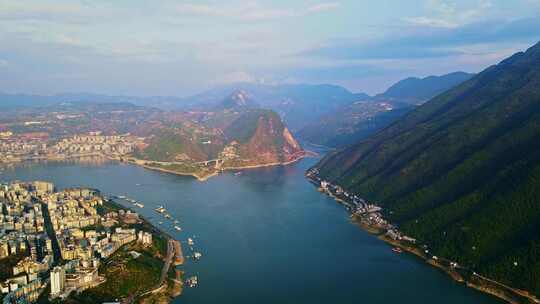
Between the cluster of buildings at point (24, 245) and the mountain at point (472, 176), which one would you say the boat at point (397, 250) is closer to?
the mountain at point (472, 176)

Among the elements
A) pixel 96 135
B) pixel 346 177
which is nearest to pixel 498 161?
pixel 346 177

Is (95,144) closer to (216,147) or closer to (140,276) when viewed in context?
(216,147)

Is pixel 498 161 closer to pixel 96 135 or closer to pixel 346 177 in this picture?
pixel 346 177

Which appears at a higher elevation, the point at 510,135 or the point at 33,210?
the point at 510,135

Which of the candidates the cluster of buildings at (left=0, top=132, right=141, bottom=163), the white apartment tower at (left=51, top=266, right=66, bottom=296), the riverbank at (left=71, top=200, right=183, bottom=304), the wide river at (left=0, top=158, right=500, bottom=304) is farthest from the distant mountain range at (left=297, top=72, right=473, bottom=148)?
the white apartment tower at (left=51, top=266, right=66, bottom=296)

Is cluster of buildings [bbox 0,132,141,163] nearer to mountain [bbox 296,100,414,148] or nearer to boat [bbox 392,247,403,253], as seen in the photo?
mountain [bbox 296,100,414,148]
